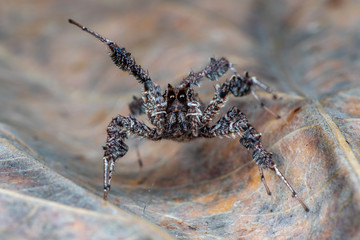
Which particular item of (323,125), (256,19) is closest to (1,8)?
(256,19)

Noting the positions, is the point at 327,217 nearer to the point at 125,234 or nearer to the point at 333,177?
the point at 333,177

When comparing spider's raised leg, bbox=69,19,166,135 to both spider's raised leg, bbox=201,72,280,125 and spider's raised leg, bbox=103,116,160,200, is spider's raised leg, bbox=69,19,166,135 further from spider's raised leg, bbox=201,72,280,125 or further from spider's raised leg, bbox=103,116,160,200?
spider's raised leg, bbox=201,72,280,125

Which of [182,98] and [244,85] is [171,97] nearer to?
[182,98]

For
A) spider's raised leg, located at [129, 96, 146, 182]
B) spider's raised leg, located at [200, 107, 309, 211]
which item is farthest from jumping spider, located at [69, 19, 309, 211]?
spider's raised leg, located at [129, 96, 146, 182]

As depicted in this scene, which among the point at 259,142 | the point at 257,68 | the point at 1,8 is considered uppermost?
the point at 1,8

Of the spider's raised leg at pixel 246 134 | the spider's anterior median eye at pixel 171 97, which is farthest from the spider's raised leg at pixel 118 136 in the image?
the spider's raised leg at pixel 246 134

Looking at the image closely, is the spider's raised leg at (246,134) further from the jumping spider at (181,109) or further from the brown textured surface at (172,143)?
the brown textured surface at (172,143)

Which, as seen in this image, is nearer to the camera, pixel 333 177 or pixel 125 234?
pixel 125 234
